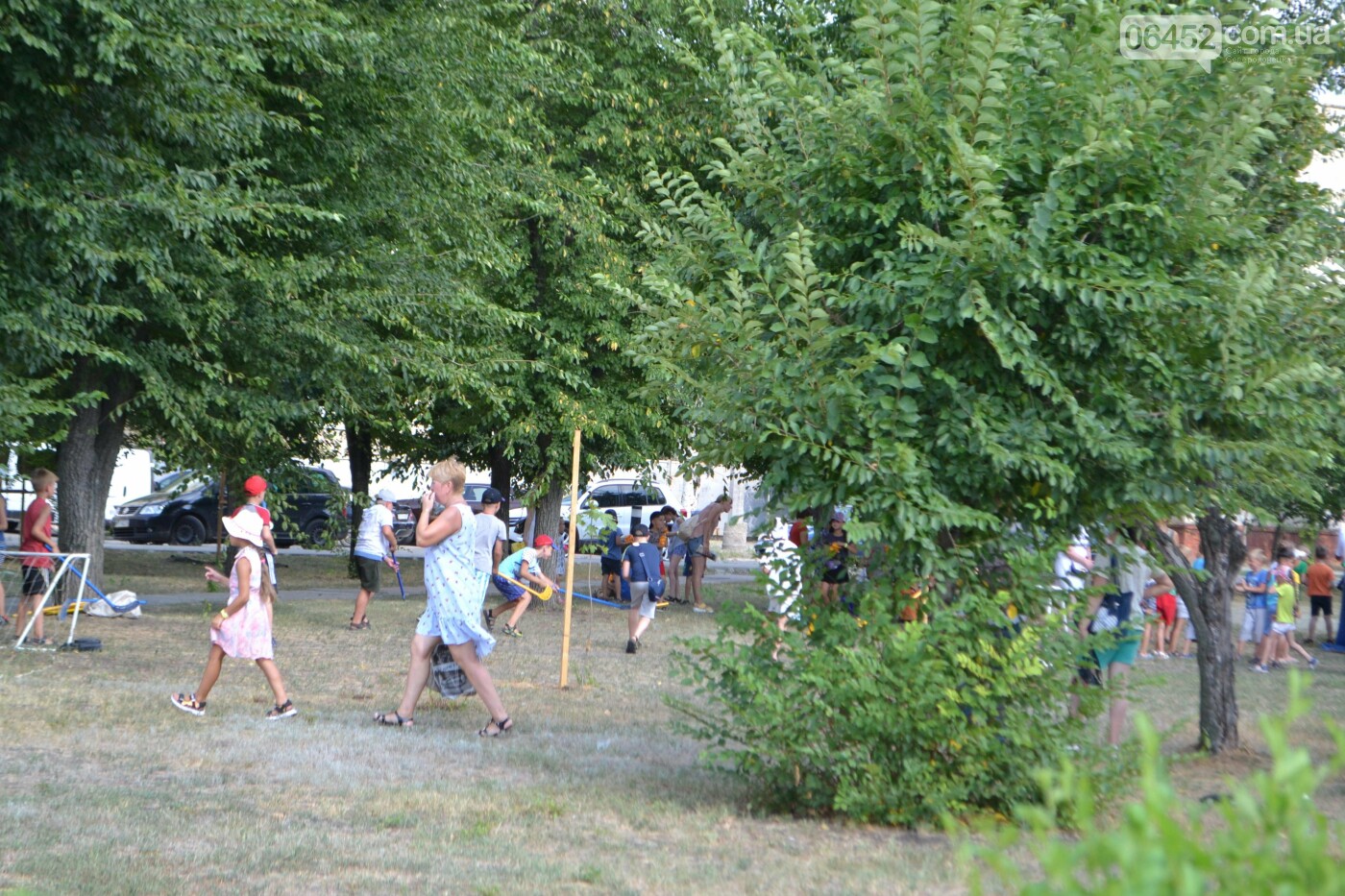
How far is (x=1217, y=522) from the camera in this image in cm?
991

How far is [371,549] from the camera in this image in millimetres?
16797

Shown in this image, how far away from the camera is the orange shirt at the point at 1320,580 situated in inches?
781

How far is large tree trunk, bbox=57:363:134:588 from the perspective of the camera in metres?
16.0

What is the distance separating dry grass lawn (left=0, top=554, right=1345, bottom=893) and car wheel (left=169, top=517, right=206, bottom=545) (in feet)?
76.2

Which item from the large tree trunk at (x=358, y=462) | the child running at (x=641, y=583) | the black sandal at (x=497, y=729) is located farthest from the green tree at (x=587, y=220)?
the black sandal at (x=497, y=729)

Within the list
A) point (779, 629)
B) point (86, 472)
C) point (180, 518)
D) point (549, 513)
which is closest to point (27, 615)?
point (86, 472)

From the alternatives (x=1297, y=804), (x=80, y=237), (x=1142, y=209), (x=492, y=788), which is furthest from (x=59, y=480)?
(x=1297, y=804)

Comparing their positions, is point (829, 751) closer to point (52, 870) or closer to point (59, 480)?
point (52, 870)

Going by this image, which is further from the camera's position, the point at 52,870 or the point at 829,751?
the point at 829,751

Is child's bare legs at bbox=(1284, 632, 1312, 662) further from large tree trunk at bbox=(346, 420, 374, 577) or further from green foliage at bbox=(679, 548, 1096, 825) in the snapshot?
large tree trunk at bbox=(346, 420, 374, 577)

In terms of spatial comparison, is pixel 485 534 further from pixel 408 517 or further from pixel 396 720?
pixel 408 517

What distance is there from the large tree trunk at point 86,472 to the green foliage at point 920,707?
39.0ft

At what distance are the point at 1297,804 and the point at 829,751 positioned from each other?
4799 millimetres
